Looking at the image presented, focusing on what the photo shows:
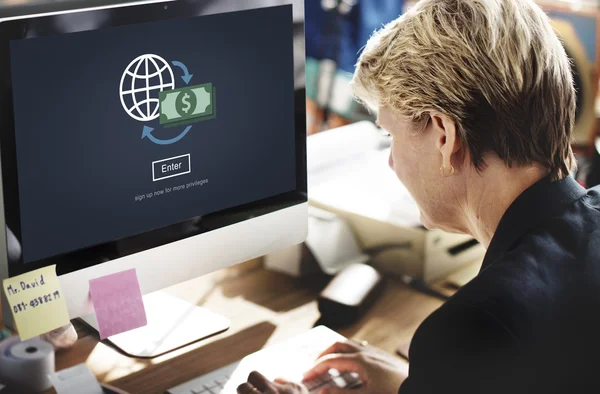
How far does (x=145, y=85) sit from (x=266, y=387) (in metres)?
0.48

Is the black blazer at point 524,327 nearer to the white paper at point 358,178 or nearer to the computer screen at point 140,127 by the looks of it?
the computer screen at point 140,127

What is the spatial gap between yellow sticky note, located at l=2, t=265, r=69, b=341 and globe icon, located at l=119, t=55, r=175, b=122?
0.84ft

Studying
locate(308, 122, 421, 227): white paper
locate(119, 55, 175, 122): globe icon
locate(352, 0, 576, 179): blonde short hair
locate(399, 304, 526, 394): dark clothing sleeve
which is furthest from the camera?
locate(308, 122, 421, 227): white paper

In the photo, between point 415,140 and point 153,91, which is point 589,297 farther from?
point 153,91

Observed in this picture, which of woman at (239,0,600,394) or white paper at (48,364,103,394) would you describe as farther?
white paper at (48,364,103,394)

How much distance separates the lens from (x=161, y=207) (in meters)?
1.23

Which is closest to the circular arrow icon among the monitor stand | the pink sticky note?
the pink sticky note

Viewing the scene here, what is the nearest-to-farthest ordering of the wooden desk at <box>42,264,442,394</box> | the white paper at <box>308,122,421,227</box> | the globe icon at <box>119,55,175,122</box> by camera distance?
the globe icon at <box>119,55,175,122</box>
the wooden desk at <box>42,264,442,394</box>
the white paper at <box>308,122,421,227</box>

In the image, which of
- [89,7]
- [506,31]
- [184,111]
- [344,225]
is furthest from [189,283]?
[506,31]

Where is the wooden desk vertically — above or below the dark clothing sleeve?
below

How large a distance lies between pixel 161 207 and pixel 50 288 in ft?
0.70

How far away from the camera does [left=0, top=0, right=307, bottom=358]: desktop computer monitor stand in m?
1.06

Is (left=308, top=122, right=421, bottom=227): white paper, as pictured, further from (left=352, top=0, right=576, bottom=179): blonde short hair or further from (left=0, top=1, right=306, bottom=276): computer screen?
(left=352, top=0, right=576, bottom=179): blonde short hair

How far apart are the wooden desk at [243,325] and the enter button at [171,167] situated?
1.00 ft
